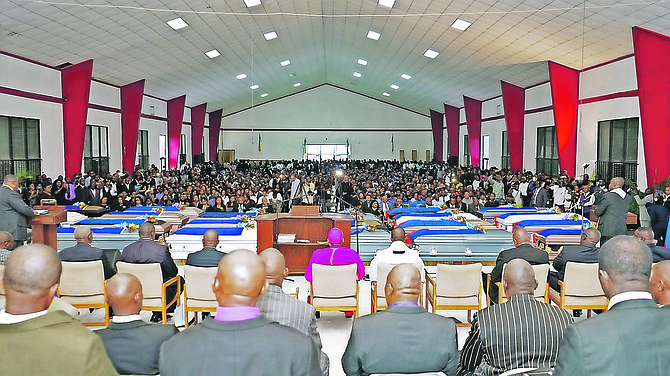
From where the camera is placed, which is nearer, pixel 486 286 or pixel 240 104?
pixel 486 286

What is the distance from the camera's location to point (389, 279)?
3.02 m

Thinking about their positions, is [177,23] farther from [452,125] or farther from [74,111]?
[452,125]

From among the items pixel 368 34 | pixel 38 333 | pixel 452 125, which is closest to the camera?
pixel 38 333

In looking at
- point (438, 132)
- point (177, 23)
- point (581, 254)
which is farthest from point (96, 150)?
point (438, 132)

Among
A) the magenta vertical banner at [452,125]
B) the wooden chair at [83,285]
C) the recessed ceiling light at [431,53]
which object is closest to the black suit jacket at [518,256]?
the wooden chair at [83,285]

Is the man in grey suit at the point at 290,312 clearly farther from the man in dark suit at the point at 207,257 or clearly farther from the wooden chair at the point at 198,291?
the man in dark suit at the point at 207,257

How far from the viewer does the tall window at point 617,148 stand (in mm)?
14414

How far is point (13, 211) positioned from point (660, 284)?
7.18 metres

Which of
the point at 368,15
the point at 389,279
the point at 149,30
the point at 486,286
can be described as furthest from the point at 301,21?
the point at 389,279

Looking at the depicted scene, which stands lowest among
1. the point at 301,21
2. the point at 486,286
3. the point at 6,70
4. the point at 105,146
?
the point at 486,286

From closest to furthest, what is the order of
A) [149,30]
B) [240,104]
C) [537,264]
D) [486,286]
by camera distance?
1. [537,264]
2. [486,286]
3. [149,30]
4. [240,104]

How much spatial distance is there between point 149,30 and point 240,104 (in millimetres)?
19924

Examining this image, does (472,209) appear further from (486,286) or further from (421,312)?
(421,312)

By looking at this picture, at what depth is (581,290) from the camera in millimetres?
5777
